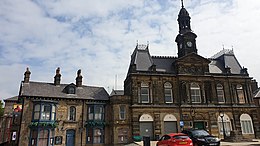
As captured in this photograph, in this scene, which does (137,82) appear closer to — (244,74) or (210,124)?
(210,124)

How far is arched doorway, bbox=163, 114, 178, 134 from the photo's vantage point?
29325mm

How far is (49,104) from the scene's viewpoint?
27219mm

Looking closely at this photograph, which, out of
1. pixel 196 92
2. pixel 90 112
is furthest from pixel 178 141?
pixel 196 92

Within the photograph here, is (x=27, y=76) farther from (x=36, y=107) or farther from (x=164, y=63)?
(x=164, y=63)

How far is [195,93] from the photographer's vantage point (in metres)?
31.7

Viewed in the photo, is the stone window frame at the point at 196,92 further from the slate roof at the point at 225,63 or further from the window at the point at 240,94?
the window at the point at 240,94

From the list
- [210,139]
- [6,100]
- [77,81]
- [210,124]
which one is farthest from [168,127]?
[6,100]

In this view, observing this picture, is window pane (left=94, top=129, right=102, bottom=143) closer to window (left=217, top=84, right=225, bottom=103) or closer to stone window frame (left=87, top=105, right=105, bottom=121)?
stone window frame (left=87, top=105, right=105, bottom=121)

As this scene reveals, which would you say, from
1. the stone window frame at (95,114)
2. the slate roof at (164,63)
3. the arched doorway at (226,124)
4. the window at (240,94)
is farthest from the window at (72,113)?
the window at (240,94)

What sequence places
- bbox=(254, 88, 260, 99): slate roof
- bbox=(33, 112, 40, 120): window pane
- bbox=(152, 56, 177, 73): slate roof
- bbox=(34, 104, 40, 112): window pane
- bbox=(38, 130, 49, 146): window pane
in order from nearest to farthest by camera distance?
bbox=(38, 130, 49, 146): window pane
bbox=(33, 112, 40, 120): window pane
bbox=(34, 104, 40, 112): window pane
bbox=(152, 56, 177, 73): slate roof
bbox=(254, 88, 260, 99): slate roof

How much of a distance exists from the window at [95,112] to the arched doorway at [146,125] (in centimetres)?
570

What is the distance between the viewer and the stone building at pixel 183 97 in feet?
94.9

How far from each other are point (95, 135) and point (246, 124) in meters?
22.8

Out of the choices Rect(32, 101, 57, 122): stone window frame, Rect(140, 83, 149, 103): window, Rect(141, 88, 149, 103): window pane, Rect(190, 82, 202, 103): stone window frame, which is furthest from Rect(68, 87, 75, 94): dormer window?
Rect(190, 82, 202, 103): stone window frame
